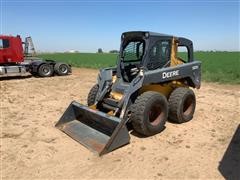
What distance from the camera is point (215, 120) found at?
7195 mm

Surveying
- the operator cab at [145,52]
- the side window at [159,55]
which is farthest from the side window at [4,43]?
the side window at [159,55]

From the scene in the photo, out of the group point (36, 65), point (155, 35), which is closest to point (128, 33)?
point (155, 35)

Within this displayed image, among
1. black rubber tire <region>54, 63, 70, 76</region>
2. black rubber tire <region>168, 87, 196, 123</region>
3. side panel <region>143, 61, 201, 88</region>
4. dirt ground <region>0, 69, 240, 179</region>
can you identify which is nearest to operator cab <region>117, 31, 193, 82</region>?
side panel <region>143, 61, 201, 88</region>

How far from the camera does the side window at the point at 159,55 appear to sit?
6530 millimetres

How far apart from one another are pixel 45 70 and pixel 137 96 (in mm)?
11347

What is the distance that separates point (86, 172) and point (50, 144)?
1405mm

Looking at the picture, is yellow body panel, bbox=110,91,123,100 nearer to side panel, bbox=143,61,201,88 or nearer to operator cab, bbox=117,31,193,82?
operator cab, bbox=117,31,193,82

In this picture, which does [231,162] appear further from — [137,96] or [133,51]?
[133,51]

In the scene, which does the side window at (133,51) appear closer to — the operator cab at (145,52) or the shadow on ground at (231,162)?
the operator cab at (145,52)

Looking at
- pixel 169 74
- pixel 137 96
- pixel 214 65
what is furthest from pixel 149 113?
pixel 214 65

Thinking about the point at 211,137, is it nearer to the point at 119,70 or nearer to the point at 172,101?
the point at 172,101

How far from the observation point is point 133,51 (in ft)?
23.0

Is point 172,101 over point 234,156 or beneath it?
over

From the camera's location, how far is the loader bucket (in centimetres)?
522
